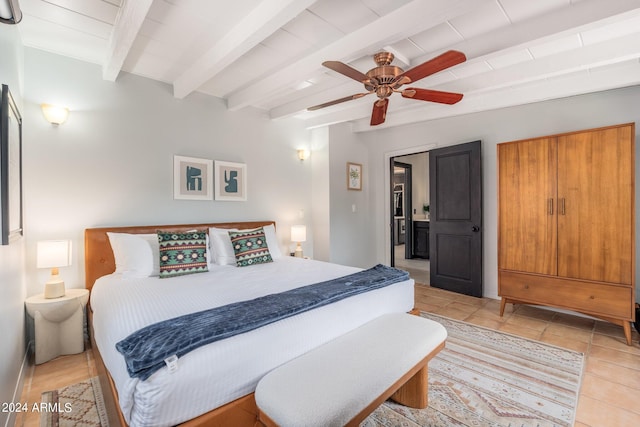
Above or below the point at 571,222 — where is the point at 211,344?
below

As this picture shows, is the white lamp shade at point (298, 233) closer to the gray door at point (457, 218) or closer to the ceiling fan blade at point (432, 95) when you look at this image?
the gray door at point (457, 218)

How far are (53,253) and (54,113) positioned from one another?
121cm

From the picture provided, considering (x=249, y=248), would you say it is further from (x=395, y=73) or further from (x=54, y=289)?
(x=395, y=73)

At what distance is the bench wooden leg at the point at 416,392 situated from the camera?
1812 mm

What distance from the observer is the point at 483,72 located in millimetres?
3055

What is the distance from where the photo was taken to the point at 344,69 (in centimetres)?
202

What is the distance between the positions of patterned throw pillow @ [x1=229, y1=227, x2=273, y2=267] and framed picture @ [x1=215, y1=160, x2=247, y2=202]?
25.9 inches

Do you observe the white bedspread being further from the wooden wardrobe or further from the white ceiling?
the white ceiling

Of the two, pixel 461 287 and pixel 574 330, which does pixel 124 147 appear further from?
pixel 574 330

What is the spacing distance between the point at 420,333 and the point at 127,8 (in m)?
2.77

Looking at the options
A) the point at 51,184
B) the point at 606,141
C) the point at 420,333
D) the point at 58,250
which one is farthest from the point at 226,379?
the point at 606,141

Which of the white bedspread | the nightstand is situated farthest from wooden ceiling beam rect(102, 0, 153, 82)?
the nightstand

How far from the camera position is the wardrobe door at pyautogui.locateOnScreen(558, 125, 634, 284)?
261cm

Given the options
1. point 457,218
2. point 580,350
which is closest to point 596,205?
point 580,350
